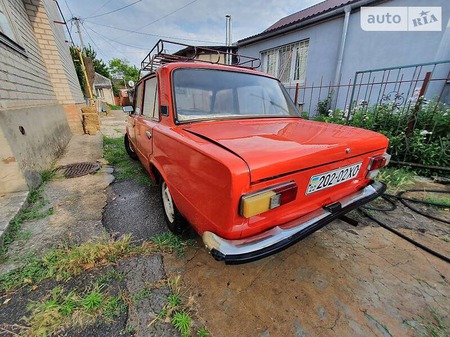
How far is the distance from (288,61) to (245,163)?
8282 mm

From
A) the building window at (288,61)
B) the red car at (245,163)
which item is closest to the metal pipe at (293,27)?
the building window at (288,61)

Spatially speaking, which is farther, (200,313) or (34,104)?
(34,104)

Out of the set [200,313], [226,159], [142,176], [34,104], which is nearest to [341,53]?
[142,176]

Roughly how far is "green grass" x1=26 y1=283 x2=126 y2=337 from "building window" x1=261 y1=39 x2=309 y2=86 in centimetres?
830

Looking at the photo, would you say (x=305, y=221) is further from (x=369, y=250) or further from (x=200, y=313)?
(x=369, y=250)

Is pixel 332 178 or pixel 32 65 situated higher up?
pixel 32 65

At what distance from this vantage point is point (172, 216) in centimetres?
211

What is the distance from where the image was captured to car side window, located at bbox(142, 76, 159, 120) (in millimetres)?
2236

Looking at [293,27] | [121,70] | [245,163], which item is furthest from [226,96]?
[121,70]

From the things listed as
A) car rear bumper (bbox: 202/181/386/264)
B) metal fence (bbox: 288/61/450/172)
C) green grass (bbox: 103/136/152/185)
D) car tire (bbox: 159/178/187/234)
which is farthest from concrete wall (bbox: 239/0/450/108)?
green grass (bbox: 103/136/152/185)

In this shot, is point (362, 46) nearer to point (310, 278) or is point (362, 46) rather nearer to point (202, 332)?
point (310, 278)

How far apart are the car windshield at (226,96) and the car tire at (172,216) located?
2.78ft

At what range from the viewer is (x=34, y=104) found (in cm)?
396

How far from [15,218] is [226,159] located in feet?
8.64
